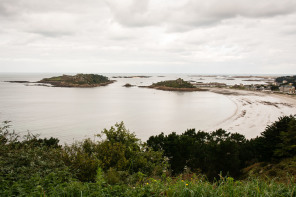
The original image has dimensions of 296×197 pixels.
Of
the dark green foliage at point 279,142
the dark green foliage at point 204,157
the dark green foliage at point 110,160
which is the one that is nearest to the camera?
the dark green foliage at point 110,160

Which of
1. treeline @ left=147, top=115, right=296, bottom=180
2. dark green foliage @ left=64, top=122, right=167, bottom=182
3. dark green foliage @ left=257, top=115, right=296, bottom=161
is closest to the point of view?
dark green foliage @ left=64, top=122, right=167, bottom=182

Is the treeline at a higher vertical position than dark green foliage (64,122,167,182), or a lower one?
lower

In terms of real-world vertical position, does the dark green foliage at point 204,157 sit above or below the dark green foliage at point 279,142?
below

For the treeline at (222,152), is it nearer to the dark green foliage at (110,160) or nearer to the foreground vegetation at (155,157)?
the foreground vegetation at (155,157)

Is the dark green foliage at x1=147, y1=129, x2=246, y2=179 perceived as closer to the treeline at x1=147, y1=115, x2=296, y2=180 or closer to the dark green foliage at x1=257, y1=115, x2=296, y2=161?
the treeline at x1=147, y1=115, x2=296, y2=180

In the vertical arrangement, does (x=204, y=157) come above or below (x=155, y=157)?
below

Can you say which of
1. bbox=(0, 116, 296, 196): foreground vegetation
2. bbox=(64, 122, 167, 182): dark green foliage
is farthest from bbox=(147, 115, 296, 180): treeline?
bbox=(64, 122, 167, 182): dark green foliage

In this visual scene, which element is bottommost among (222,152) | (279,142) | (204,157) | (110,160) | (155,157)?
(204,157)

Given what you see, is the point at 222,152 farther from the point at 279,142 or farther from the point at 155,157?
the point at 155,157

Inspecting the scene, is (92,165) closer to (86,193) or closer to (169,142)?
(86,193)

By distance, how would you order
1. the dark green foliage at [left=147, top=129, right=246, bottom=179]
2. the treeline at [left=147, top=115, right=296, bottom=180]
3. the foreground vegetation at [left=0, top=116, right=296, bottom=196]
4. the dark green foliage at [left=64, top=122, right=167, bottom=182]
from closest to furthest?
the foreground vegetation at [left=0, top=116, right=296, bottom=196]
the dark green foliage at [left=64, top=122, right=167, bottom=182]
the treeline at [left=147, top=115, right=296, bottom=180]
the dark green foliage at [left=147, top=129, right=246, bottom=179]

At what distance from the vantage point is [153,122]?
44.2 metres

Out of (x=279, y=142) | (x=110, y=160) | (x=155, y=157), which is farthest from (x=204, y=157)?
(x=110, y=160)

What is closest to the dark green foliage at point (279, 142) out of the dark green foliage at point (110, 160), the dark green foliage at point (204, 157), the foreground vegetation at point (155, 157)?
the foreground vegetation at point (155, 157)
